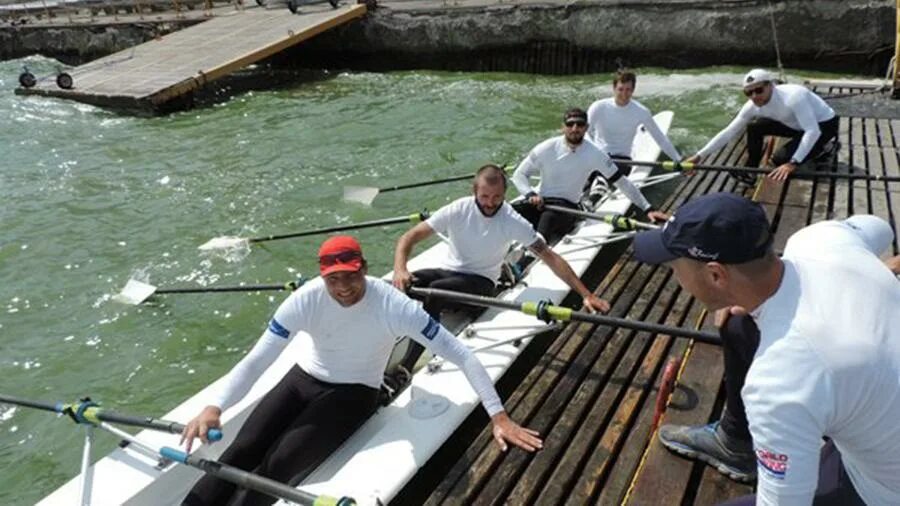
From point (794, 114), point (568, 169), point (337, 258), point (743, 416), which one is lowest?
point (743, 416)

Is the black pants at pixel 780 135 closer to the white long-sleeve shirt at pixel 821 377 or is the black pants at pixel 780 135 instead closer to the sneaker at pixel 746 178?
the sneaker at pixel 746 178

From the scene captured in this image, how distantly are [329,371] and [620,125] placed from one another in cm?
609

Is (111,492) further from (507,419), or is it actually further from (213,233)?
(213,233)

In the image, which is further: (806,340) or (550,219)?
(550,219)

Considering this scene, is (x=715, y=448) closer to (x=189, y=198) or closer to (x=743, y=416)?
(x=743, y=416)

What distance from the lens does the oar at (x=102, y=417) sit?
402cm

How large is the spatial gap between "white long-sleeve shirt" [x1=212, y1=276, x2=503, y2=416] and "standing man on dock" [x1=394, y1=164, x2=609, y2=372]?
1191mm

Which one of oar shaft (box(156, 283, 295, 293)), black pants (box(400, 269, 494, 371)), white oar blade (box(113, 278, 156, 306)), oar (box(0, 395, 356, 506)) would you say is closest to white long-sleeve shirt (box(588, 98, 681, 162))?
black pants (box(400, 269, 494, 371))

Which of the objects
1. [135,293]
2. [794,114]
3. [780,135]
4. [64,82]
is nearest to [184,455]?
[135,293]

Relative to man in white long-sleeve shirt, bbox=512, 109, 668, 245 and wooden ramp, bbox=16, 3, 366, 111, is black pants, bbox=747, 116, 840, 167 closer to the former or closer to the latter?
man in white long-sleeve shirt, bbox=512, 109, 668, 245

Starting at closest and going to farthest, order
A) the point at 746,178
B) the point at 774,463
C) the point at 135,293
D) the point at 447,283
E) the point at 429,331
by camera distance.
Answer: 1. the point at 774,463
2. the point at 429,331
3. the point at 447,283
4. the point at 135,293
5. the point at 746,178

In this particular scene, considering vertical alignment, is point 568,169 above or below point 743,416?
above

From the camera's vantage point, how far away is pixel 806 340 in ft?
6.00

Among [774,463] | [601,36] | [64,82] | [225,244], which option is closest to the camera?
[774,463]
